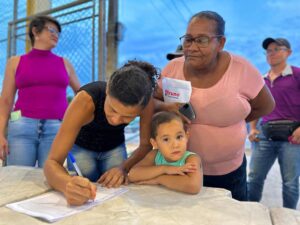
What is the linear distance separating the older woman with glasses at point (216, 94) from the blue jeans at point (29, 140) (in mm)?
786

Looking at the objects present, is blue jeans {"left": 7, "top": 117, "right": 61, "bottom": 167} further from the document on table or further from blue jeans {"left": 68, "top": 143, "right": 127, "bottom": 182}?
the document on table

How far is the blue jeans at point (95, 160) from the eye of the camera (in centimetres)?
153

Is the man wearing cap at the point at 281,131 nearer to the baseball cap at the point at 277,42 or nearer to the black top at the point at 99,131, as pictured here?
the baseball cap at the point at 277,42

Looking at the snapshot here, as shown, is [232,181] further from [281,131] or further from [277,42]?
[277,42]

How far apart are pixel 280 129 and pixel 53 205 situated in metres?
1.79

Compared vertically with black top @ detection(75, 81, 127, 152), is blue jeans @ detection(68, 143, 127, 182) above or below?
below

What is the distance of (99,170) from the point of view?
5.21 ft

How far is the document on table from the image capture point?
37.3 inches

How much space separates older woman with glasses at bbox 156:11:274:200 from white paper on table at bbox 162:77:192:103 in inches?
1.3

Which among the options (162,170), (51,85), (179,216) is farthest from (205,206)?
(51,85)

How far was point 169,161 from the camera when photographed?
4.33ft

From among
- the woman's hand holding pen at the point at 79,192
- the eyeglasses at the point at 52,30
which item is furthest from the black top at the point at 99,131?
the eyeglasses at the point at 52,30

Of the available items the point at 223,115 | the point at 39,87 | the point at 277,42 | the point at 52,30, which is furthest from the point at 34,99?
the point at 277,42

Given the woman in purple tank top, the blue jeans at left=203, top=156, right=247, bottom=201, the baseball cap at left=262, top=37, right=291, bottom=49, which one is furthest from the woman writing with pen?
the baseball cap at left=262, top=37, right=291, bottom=49
